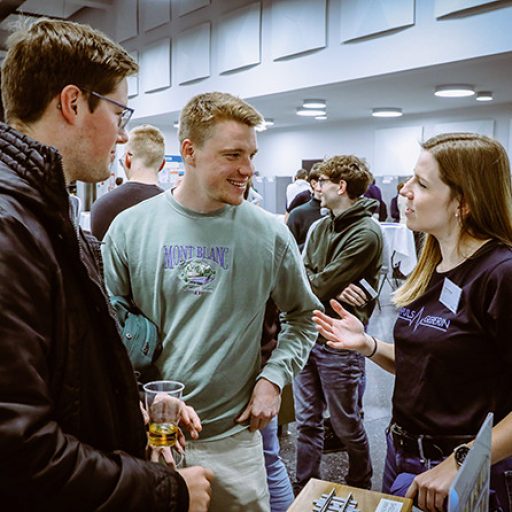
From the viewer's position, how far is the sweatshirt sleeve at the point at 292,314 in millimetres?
1792

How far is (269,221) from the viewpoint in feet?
5.94

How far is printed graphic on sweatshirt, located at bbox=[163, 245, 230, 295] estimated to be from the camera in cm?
168

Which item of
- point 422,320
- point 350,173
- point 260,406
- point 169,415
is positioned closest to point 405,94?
point 350,173

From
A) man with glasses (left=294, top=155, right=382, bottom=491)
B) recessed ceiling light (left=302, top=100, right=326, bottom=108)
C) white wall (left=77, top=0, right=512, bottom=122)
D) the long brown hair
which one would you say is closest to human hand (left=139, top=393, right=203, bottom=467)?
the long brown hair

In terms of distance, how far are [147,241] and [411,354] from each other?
830mm

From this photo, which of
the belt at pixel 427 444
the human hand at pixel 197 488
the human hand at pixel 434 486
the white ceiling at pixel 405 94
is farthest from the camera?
the white ceiling at pixel 405 94

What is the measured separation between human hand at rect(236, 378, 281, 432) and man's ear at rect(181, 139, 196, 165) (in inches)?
28.4

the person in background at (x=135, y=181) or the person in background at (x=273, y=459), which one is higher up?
the person in background at (x=135, y=181)

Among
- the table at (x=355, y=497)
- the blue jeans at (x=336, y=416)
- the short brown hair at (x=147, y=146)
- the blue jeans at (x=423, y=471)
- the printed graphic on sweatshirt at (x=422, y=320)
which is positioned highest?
the short brown hair at (x=147, y=146)

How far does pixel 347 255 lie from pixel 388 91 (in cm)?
565

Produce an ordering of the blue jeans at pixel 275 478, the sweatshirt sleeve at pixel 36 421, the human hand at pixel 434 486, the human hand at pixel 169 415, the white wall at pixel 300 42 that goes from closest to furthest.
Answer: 1. the sweatshirt sleeve at pixel 36 421
2. the human hand at pixel 169 415
3. the human hand at pixel 434 486
4. the blue jeans at pixel 275 478
5. the white wall at pixel 300 42

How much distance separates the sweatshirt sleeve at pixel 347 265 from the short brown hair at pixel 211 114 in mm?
1299

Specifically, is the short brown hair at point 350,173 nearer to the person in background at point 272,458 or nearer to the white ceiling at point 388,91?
the person in background at point 272,458

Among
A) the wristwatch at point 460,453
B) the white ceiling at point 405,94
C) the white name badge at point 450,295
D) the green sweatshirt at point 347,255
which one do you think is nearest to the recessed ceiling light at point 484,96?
the white ceiling at point 405,94
